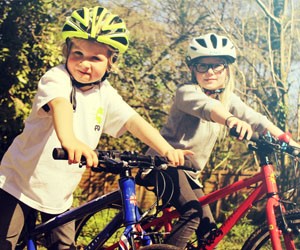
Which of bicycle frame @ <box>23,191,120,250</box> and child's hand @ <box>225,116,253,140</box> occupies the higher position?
child's hand @ <box>225,116,253,140</box>

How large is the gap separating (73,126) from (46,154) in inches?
7.9

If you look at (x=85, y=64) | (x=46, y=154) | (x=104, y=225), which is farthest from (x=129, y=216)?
(x=104, y=225)

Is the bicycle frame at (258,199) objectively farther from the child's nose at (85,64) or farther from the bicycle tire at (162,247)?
the child's nose at (85,64)

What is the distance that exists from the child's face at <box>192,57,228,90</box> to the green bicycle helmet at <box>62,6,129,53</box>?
1177 millimetres

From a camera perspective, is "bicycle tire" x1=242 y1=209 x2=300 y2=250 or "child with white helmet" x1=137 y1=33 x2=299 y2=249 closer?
"bicycle tire" x1=242 y1=209 x2=300 y2=250

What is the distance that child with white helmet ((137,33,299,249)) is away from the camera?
306 cm

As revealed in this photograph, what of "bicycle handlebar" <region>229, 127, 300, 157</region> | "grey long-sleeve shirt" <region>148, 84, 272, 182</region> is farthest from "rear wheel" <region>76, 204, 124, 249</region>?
"bicycle handlebar" <region>229, 127, 300, 157</region>

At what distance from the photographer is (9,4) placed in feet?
19.3

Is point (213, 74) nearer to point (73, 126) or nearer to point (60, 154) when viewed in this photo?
point (73, 126)

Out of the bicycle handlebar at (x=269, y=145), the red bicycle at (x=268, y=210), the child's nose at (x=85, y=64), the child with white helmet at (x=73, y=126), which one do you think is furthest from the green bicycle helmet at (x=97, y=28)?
the bicycle handlebar at (x=269, y=145)

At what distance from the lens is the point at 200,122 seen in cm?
336

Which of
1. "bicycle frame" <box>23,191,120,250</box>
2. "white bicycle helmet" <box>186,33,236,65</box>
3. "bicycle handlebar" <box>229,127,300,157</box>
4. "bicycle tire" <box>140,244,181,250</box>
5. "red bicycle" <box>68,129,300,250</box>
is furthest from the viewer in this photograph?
"white bicycle helmet" <box>186,33,236,65</box>

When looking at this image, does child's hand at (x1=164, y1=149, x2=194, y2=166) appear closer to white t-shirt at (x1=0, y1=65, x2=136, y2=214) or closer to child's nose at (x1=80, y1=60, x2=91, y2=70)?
white t-shirt at (x1=0, y1=65, x2=136, y2=214)

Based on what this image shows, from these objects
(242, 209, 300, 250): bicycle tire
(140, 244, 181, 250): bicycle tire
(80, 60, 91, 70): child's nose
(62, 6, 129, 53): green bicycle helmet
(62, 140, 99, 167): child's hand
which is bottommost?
(242, 209, 300, 250): bicycle tire
